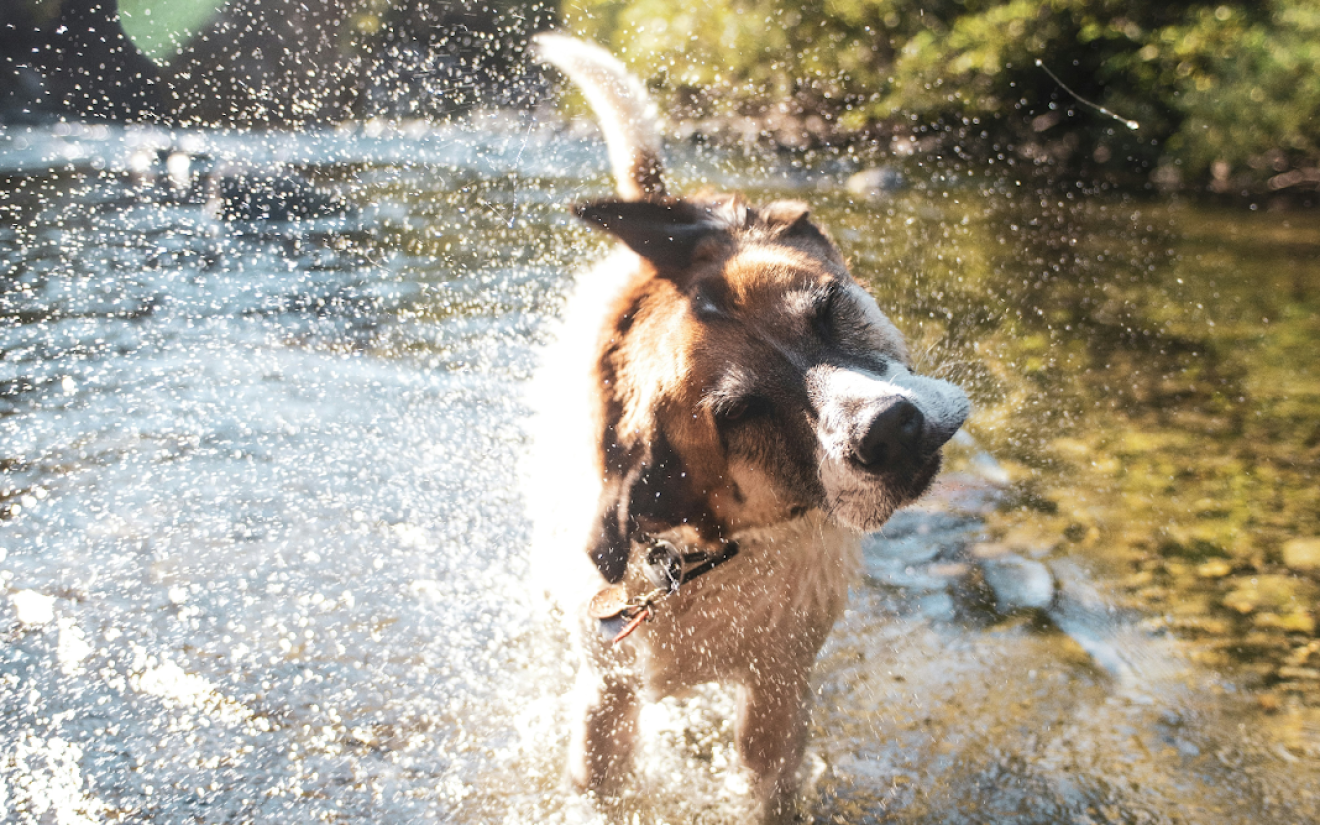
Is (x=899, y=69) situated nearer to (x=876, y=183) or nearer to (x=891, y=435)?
(x=876, y=183)

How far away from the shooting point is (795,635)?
9.52ft

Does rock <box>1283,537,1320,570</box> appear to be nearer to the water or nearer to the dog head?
the water

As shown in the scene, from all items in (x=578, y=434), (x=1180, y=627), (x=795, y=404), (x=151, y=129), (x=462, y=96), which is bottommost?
(x=151, y=129)

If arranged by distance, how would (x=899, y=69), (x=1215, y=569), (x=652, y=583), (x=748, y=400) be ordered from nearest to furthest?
(x=748, y=400)
(x=652, y=583)
(x=1215, y=569)
(x=899, y=69)

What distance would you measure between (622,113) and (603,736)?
85.6 inches

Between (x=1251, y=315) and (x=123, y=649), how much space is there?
6515 millimetres

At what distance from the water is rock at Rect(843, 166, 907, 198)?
1.81m

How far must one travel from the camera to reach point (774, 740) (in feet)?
9.41

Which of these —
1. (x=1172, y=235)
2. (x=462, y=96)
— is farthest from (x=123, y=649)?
(x=462, y=96)

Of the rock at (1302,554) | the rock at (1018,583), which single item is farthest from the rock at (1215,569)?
the rock at (1018,583)

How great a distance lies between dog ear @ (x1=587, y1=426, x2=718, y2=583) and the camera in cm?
253

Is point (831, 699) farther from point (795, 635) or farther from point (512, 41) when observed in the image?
point (512, 41)

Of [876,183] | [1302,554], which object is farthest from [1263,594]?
[876,183]

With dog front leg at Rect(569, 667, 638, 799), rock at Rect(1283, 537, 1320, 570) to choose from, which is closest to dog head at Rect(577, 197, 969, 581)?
dog front leg at Rect(569, 667, 638, 799)
